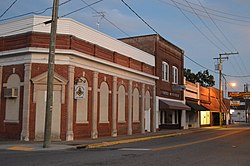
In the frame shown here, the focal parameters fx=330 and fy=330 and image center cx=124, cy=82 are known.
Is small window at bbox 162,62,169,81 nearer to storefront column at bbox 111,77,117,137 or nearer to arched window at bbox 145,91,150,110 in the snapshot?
arched window at bbox 145,91,150,110

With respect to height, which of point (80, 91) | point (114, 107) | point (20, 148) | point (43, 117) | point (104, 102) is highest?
point (80, 91)

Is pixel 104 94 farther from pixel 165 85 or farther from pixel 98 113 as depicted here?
pixel 165 85

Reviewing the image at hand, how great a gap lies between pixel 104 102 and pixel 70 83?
4.44 meters

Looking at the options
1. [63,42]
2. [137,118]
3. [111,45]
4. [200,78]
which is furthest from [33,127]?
[200,78]

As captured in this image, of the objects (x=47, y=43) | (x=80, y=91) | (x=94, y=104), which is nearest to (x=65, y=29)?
(x=47, y=43)

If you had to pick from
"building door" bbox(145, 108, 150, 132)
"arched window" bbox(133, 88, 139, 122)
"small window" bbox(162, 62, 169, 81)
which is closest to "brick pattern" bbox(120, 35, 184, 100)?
"small window" bbox(162, 62, 169, 81)

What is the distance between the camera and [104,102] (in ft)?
82.3

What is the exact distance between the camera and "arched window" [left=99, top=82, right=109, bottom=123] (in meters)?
24.7

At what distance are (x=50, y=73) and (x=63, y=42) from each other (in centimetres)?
500

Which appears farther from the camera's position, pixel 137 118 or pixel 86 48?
pixel 137 118

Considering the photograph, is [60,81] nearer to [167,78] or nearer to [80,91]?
[80,91]

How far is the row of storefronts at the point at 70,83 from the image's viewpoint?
68.3ft

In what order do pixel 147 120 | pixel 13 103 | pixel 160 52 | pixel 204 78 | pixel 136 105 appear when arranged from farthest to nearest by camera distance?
pixel 204 78 < pixel 160 52 < pixel 147 120 < pixel 136 105 < pixel 13 103

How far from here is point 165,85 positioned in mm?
36344
